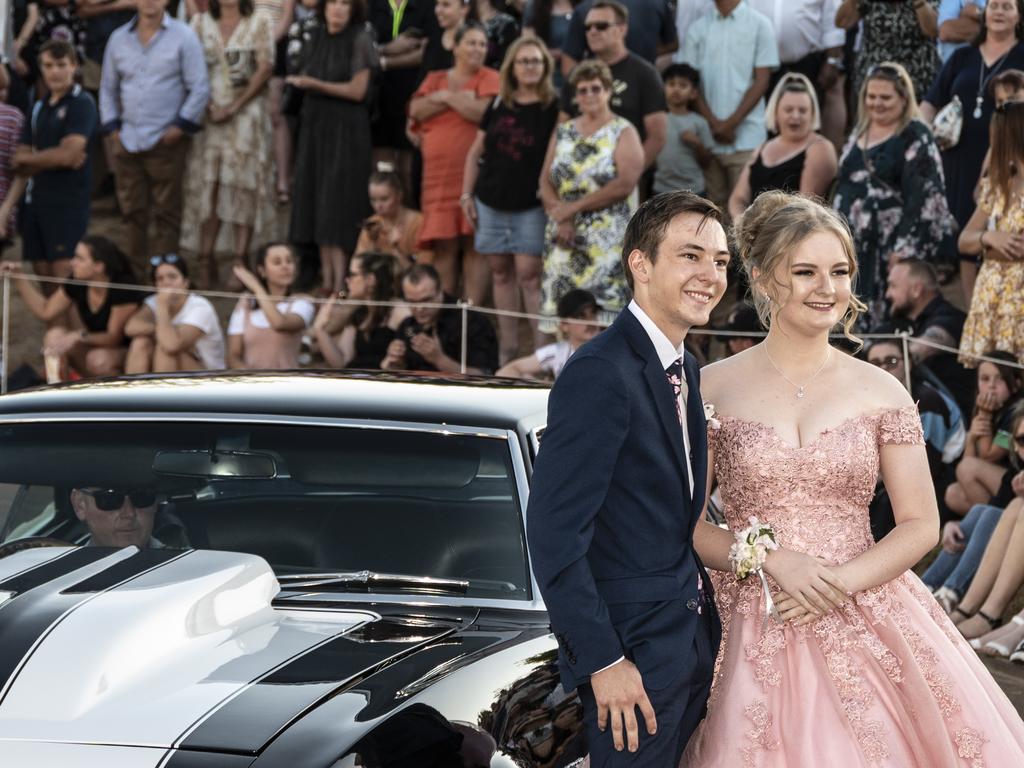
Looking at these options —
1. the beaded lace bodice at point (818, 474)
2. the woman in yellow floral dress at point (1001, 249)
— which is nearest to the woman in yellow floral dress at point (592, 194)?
the woman in yellow floral dress at point (1001, 249)

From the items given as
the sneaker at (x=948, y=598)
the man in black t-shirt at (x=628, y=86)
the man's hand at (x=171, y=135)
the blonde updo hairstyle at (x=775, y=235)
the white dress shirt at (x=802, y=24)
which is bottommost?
the sneaker at (x=948, y=598)

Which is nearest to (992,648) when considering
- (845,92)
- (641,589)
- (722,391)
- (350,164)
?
(722,391)

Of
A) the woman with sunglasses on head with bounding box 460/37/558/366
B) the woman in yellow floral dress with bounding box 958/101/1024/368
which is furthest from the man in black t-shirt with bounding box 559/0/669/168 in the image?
the woman in yellow floral dress with bounding box 958/101/1024/368

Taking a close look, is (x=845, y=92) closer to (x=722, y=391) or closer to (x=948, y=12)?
(x=948, y=12)

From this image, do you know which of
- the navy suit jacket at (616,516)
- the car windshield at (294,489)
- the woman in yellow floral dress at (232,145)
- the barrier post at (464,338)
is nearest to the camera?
the navy suit jacket at (616,516)

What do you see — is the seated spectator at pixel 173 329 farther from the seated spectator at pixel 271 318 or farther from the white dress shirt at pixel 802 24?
the white dress shirt at pixel 802 24

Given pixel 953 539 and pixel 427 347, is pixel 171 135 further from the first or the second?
pixel 953 539

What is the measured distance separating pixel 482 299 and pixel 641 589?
24.5 ft

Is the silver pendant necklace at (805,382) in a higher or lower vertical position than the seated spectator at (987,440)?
higher

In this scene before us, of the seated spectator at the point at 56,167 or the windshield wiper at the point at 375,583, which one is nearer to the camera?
the windshield wiper at the point at 375,583

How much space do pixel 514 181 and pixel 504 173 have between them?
0.27 feet

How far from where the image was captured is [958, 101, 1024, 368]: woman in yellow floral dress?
766 centimetres

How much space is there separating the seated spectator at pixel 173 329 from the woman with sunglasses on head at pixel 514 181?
6.18 feet

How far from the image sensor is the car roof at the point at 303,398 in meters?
3.86
